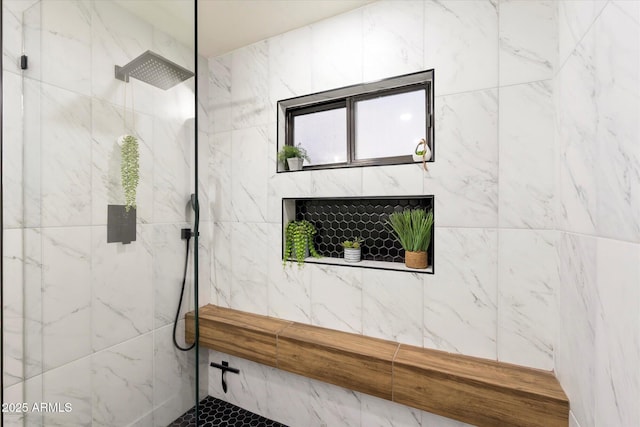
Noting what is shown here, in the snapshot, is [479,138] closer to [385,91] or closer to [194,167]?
[385,91]

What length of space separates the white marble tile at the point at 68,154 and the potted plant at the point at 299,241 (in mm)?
1006

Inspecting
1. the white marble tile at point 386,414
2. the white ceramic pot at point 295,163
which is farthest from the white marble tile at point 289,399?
the white ceramic pot at point 295,163

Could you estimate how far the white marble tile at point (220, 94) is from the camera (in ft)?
6.21

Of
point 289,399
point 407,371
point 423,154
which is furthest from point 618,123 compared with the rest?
point 289,399

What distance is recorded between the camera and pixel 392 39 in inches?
54.8

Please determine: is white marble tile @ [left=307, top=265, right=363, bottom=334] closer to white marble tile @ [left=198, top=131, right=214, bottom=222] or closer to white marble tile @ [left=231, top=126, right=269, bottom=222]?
white marble tile @ [left=231, top=126, right=269, bottom=222]

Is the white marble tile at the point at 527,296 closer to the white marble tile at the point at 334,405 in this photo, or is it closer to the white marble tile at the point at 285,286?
the white marble tile at the point at 334,405

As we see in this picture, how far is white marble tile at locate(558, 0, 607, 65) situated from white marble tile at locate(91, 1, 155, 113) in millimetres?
1323

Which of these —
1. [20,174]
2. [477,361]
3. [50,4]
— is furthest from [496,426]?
[50,4]

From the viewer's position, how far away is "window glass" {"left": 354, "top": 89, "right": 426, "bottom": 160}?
1507mm

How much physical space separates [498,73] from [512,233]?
2.31 feet

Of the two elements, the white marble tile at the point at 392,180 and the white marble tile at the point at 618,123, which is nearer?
the white marble tile at the point at 618,123

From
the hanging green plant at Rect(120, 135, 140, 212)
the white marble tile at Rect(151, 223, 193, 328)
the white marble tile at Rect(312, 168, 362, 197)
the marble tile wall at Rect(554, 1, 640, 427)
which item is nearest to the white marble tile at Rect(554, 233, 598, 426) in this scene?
the marble tile wall at Rect(554, 1, 640, 427)

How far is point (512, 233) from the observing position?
1.16 metres
